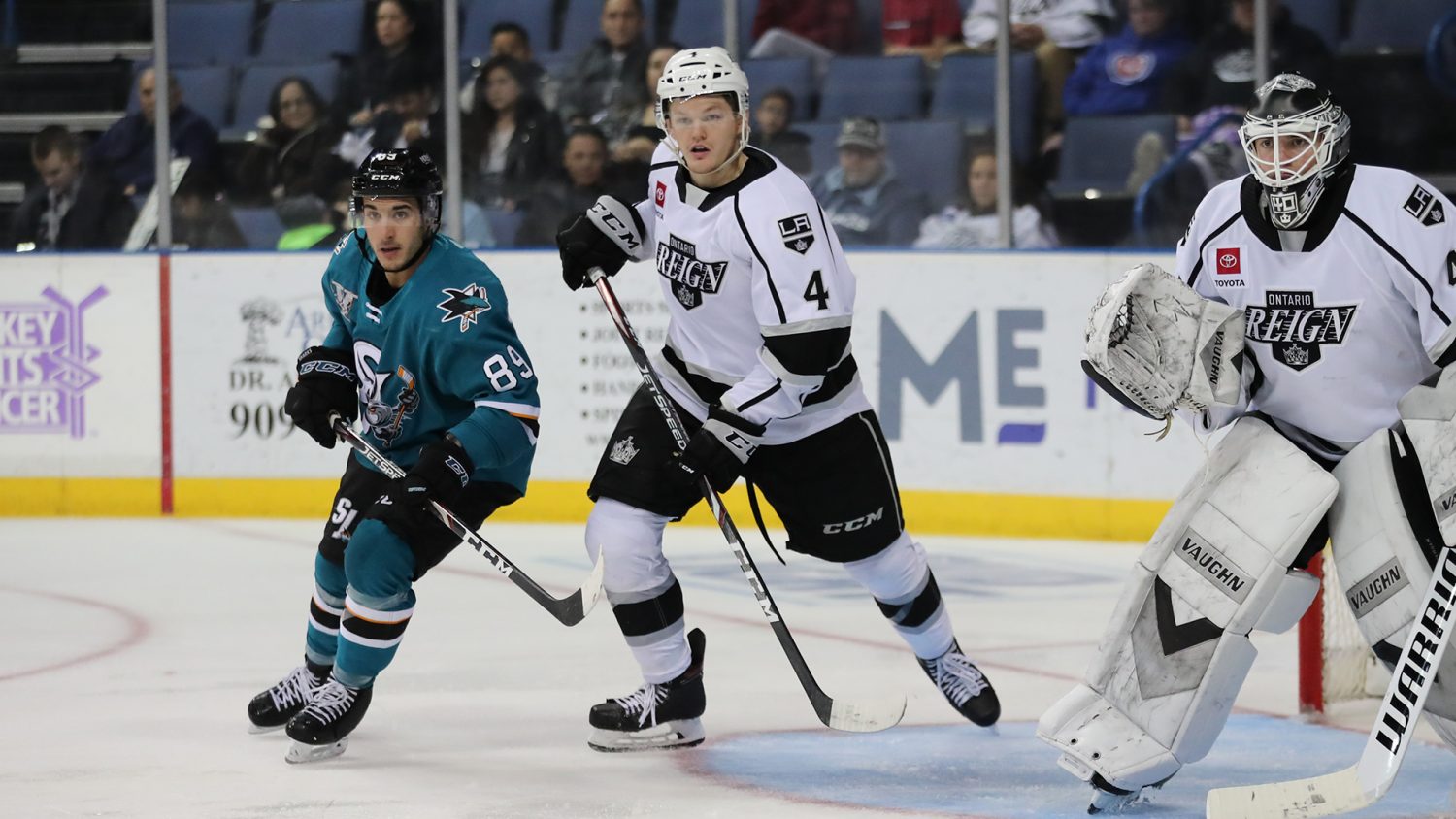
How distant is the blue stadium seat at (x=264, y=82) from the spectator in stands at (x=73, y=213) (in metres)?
0.50

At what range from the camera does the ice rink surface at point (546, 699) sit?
332cm

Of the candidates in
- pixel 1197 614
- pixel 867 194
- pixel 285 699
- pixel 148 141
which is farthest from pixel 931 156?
pixel 1197 614

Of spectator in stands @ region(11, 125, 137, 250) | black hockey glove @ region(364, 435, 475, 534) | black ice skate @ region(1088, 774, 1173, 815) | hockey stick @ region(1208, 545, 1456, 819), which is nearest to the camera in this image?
hockey stick @ region(1208, 545, 1456, 819)

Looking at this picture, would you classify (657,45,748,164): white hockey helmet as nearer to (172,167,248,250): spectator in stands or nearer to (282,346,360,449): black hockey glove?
(282,346,360,449): black hockey glove

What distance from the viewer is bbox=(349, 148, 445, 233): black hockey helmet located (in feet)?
11.7

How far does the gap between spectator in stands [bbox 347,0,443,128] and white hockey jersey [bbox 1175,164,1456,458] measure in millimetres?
4324

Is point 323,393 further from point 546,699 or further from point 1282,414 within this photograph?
point 1282,414

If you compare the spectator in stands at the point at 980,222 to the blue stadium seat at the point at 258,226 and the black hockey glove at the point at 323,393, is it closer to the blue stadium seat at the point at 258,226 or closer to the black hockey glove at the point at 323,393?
the blue stadium seat at the point at 258,226

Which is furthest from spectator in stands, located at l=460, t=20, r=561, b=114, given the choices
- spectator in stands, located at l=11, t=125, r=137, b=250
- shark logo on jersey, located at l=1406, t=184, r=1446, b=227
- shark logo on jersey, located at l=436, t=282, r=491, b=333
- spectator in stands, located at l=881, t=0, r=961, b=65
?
shark logo on jersey, located at l=1406, t=184, r=1446, b=227

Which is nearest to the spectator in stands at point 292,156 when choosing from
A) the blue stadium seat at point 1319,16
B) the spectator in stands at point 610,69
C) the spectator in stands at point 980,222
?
the spectator in stands at point 610,69

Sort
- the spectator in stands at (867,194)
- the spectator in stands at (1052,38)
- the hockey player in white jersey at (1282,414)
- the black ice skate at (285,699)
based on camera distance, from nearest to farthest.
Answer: the hockey player in white jersey at (1282,414)
the black ice skate at (285,699)
the spectator in stands at (1052,38)
the spectator in stands at (867,194)

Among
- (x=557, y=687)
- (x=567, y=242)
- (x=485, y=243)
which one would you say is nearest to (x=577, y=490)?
(x=485, y=243)

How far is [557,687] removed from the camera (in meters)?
4.25

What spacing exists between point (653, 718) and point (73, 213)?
4.32 meters
